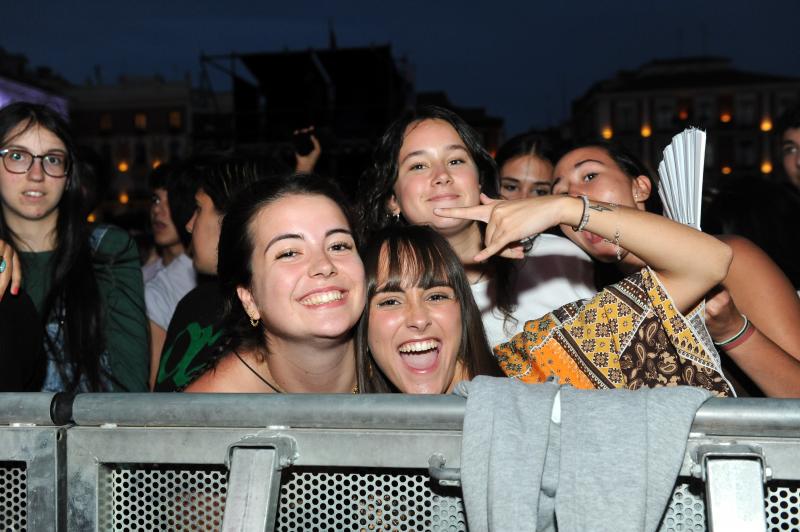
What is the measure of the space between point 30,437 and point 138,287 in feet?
6.43

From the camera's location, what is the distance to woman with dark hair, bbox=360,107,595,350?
2.92 m

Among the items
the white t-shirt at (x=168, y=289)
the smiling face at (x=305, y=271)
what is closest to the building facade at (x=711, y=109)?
the white t-shirt at (x=168, y=289)

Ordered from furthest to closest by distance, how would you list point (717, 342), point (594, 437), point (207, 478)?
point (717, 342), point (207, 478), point (594, 437)

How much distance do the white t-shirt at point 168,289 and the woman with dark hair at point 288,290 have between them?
1519mm

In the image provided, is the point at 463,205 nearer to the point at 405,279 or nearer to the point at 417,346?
the point at 405,279

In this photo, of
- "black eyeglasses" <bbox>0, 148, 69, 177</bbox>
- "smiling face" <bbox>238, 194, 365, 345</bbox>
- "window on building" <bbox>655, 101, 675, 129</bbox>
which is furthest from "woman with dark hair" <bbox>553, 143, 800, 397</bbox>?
"window on building" <bbox>655, 101, 675, 129</bbox>

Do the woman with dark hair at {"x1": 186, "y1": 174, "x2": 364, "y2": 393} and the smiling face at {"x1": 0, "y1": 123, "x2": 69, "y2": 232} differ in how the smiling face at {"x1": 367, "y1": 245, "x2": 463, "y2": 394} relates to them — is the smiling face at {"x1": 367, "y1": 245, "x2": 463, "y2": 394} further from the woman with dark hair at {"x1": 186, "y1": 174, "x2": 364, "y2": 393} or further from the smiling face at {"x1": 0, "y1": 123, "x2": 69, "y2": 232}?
the smiling face at {"x1": 0, "y1": 123, "x2": 69, "y2": 232}

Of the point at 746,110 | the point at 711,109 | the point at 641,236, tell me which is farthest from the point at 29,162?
the point at 711,109

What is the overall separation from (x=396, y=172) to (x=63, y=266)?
1.42 meters

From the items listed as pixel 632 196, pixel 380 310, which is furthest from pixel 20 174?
pixel 632 196

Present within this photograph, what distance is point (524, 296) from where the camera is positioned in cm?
306

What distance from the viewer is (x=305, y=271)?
209 centimetres

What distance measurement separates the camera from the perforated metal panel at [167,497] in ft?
4.19

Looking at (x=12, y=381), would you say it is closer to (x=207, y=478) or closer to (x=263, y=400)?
(x=207, y=478)
